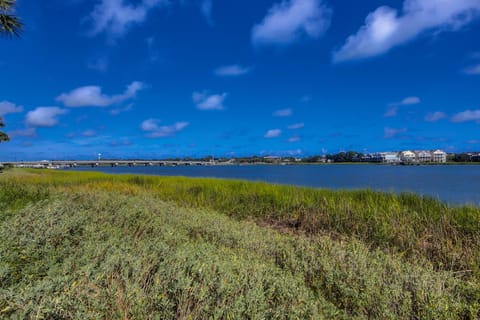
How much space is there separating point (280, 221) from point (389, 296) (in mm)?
6309

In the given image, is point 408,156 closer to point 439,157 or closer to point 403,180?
point 439,157

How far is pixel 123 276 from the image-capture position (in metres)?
2.29

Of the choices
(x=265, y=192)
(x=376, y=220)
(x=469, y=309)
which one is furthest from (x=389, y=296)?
(x=265, y=192)

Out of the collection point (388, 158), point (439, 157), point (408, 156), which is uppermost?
point (408, 156)

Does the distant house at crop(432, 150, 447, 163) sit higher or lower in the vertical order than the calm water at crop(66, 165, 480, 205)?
higher

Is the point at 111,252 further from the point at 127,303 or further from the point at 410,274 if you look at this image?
the point at 410,274

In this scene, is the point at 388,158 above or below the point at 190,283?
above

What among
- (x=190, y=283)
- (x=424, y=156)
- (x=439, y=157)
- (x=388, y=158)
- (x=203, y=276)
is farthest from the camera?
(x=388, y=158)

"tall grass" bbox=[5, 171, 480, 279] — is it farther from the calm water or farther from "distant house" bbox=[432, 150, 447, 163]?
"distant house" bbox=[432, 150, 447, 163]

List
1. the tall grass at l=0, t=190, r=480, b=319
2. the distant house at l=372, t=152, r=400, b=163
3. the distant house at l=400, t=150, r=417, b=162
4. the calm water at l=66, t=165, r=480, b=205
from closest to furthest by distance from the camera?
the tall grass at l=0, t=190, r=480, b=319 < the calm water at l=66, t=165, r=480, b=205 < the distant house at l=400, t=150, r=417, b=162 < the distant house at l=372, t=152, r=400, b=163

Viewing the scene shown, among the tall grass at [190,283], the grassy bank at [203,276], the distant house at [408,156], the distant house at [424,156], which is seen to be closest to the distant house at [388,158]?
the distant house at [408,156]

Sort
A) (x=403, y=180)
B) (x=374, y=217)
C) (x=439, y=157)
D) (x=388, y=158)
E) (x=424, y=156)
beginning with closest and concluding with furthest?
(x=374, y=217), (x=403, y=180), (x=439, y=157), (x=424, y=156), (x=388, y=158)

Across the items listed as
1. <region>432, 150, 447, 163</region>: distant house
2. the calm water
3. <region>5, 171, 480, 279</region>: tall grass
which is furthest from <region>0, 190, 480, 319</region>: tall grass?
<region>432, 150, 447, 163</region>: distant house

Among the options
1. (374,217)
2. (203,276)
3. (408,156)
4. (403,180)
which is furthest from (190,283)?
(408,156)
